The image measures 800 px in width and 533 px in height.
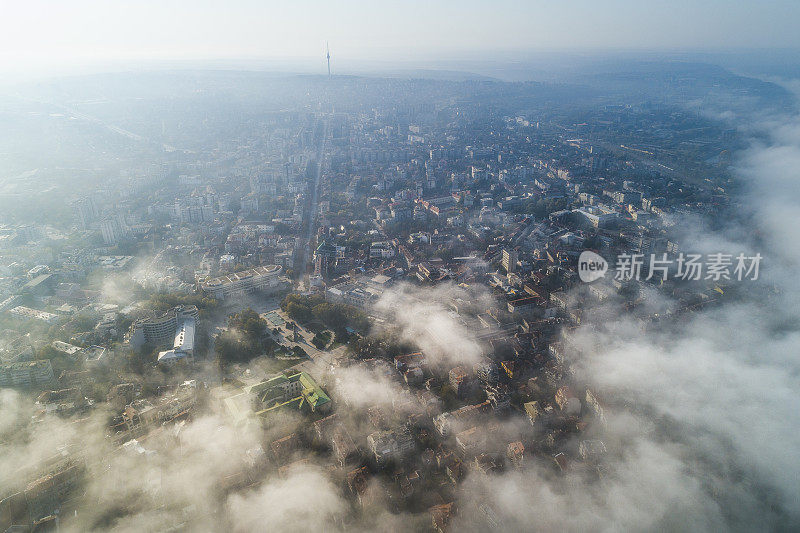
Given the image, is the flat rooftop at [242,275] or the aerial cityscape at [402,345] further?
the flat rooftop at [242,275]

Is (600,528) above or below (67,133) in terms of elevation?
below

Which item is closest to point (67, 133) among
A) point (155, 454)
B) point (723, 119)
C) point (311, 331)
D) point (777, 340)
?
point (311, 331)

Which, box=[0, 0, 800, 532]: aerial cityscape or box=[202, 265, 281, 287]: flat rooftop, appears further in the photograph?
box=[202, 265, 281, 287]: flat rooftop

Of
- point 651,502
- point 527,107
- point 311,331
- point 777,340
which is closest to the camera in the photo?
point 651,502

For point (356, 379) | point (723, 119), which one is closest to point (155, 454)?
point (356, 379)

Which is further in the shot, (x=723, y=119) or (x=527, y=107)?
(x=527, y=107)

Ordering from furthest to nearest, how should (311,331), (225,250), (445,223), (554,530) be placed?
1. (445,223)
2. (225,250)
3. (311,331)
4. (554,530)

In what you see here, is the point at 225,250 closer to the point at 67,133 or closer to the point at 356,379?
the point at 356,379
